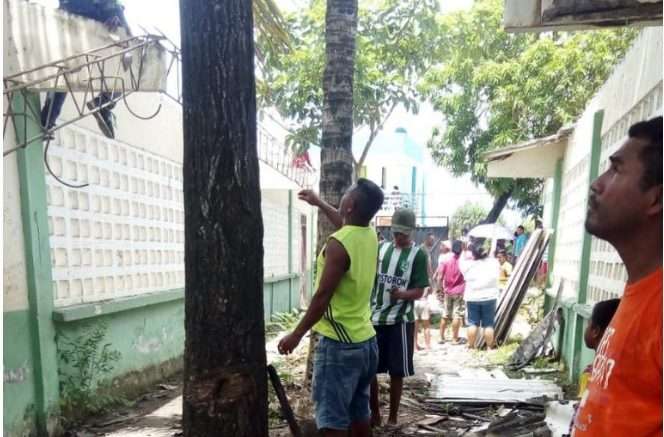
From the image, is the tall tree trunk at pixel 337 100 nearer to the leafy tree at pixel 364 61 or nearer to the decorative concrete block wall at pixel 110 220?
the decorative concrete block wall at pixel 110 220

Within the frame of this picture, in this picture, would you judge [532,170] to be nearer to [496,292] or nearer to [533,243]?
[533,243]

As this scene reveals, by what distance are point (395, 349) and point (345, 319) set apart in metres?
1.29

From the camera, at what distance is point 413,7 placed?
945cm

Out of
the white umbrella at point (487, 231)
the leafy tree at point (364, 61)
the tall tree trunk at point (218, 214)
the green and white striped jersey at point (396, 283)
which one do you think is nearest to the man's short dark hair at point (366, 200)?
the tall tree trunk at point (218, 214)

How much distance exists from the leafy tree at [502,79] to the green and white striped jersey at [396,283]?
758cm

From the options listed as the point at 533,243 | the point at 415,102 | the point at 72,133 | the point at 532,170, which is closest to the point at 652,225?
the point at 72,133

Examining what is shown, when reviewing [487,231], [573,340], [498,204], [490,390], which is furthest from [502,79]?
[490,390]

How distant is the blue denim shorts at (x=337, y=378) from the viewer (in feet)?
10.00

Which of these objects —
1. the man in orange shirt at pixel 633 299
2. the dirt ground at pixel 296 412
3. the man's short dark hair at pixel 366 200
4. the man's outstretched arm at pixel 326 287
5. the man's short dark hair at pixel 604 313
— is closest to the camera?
the man in orange shirt at pixel 633 299

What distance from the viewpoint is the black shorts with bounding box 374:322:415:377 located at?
426cm

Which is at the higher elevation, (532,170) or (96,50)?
(96,50)

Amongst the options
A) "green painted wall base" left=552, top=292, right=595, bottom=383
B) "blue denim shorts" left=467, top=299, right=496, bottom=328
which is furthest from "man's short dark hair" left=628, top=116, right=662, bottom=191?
"blue denim shorts" left=467, top=299, right=496, bottom=328

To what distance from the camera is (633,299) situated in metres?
1.44

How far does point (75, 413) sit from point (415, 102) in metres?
8.26
